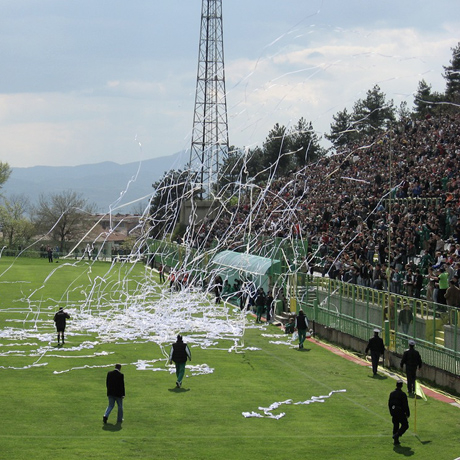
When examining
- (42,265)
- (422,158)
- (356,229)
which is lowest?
(42,265)

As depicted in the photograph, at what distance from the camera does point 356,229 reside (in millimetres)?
35531

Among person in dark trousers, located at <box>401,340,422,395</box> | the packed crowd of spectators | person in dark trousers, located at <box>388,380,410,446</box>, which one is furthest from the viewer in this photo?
the packed crowd of spectators

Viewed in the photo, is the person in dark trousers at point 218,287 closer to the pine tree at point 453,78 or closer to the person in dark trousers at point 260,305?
the person in dark trousers at point 260,305

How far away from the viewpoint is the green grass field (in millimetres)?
14141

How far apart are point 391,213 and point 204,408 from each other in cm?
1913

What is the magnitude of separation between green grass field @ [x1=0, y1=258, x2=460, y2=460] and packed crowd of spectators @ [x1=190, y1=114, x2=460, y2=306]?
493 centimetres

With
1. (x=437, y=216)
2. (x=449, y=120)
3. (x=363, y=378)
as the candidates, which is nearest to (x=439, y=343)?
(x=363, y=378)

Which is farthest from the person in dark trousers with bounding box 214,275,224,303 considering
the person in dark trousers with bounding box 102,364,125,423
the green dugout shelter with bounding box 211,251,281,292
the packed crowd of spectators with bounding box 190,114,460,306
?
the person in dark trousers with bounding box 102,364,125,423

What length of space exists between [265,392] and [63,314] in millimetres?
9342

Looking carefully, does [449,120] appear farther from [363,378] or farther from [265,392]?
[265,392]

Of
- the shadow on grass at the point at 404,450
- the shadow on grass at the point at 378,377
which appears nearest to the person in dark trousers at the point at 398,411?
the shadow on grass at the point at 404,450

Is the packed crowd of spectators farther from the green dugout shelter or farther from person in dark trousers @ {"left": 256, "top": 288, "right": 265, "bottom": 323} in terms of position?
person in dark trousers @ {"left": 256, "top": 288, "right": 265, "bottom": 323}

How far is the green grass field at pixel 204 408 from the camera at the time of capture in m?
14.1

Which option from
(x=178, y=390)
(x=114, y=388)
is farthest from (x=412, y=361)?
(x=114, y=388)
